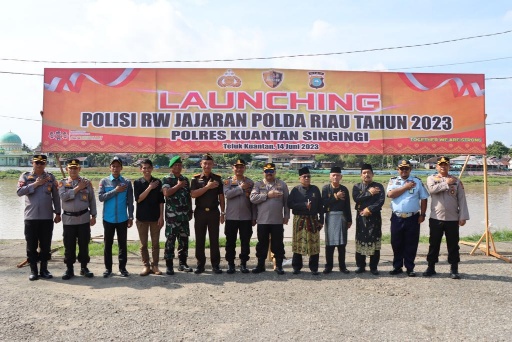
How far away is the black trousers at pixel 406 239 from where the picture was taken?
5.43m

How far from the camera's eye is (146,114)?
7020mm

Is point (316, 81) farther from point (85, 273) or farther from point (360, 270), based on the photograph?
point (85, 273)

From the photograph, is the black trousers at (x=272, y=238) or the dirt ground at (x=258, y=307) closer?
the dirt ground at (x=258, y=307)

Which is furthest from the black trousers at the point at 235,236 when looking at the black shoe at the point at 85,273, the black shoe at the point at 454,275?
the black shoe at the point at 454,275

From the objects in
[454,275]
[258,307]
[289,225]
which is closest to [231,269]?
[258,307]

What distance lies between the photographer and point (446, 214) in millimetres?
5473

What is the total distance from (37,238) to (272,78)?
4649 mm

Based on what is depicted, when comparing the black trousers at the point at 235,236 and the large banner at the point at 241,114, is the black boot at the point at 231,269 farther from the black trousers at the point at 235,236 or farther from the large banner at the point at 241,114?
the large banner at the point at 241,114

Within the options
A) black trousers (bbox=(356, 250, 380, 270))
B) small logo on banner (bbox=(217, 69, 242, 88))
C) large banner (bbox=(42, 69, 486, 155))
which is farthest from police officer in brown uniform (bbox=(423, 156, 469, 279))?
small logo on banner (bbox=(217, 69, 242, 88))

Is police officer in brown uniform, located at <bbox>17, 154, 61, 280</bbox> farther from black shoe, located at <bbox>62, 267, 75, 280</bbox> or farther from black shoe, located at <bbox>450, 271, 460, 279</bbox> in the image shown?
black shoe, located at <bbox>450, 271, 460, 279</bbox>

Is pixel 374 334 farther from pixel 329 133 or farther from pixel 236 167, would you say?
pixel 329 133

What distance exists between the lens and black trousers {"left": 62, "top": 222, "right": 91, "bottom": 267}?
525 cm

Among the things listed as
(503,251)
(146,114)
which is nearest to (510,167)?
A: (503,251)

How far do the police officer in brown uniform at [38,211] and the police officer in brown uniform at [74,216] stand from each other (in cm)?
23
